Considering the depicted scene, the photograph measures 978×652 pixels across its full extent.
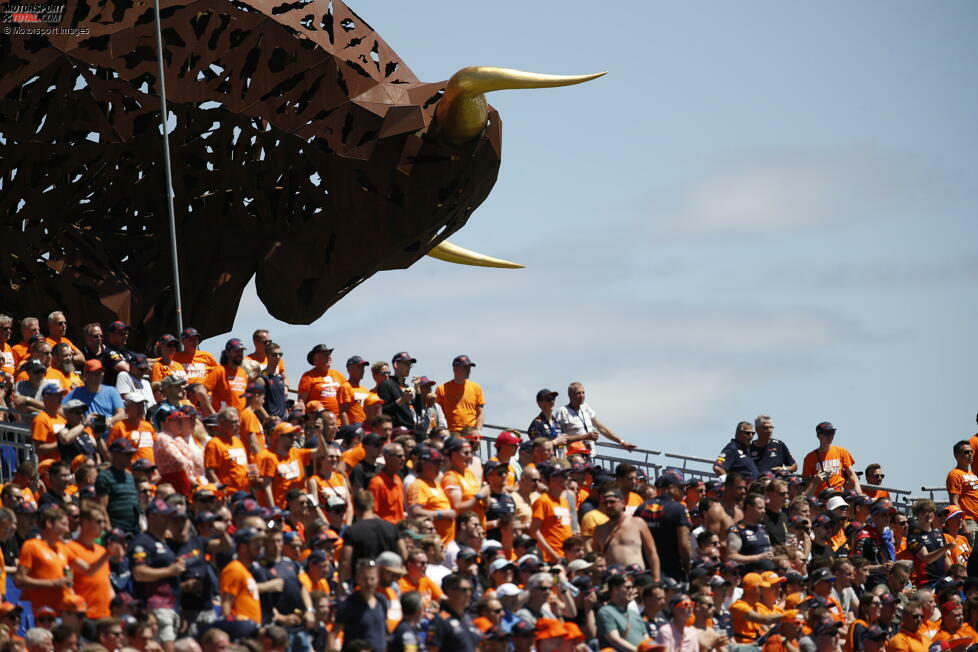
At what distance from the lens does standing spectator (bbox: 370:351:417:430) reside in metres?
21.5

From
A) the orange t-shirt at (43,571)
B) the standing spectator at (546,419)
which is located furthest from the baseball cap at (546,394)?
the orange t-shirt at (43,571)

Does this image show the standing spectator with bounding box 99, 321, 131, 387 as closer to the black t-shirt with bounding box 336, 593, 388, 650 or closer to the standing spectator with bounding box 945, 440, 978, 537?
the black t-shirt with bounding box 336, 593, 388, 650

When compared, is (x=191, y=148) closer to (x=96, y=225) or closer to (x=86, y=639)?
(x=96, y=225)

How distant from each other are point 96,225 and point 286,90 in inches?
119

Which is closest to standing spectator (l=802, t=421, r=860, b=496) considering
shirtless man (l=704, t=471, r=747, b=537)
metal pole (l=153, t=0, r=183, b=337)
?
shirtless man (l=704, t=471, r=747, b=537)

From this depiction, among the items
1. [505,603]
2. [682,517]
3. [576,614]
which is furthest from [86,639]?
[682,517]

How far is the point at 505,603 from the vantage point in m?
15.6

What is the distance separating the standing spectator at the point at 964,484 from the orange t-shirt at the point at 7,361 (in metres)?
10.6

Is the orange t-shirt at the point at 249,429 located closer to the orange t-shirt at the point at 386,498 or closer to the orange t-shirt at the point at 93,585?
the orange t-shirt at the point at 386,498

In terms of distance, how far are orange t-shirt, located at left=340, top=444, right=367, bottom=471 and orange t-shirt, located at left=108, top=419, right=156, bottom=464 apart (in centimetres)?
172

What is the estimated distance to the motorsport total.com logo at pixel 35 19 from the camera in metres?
24.4

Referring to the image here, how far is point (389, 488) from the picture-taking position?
1720cm

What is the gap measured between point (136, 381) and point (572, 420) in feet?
16.8

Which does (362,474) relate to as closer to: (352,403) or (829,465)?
(352,403)
